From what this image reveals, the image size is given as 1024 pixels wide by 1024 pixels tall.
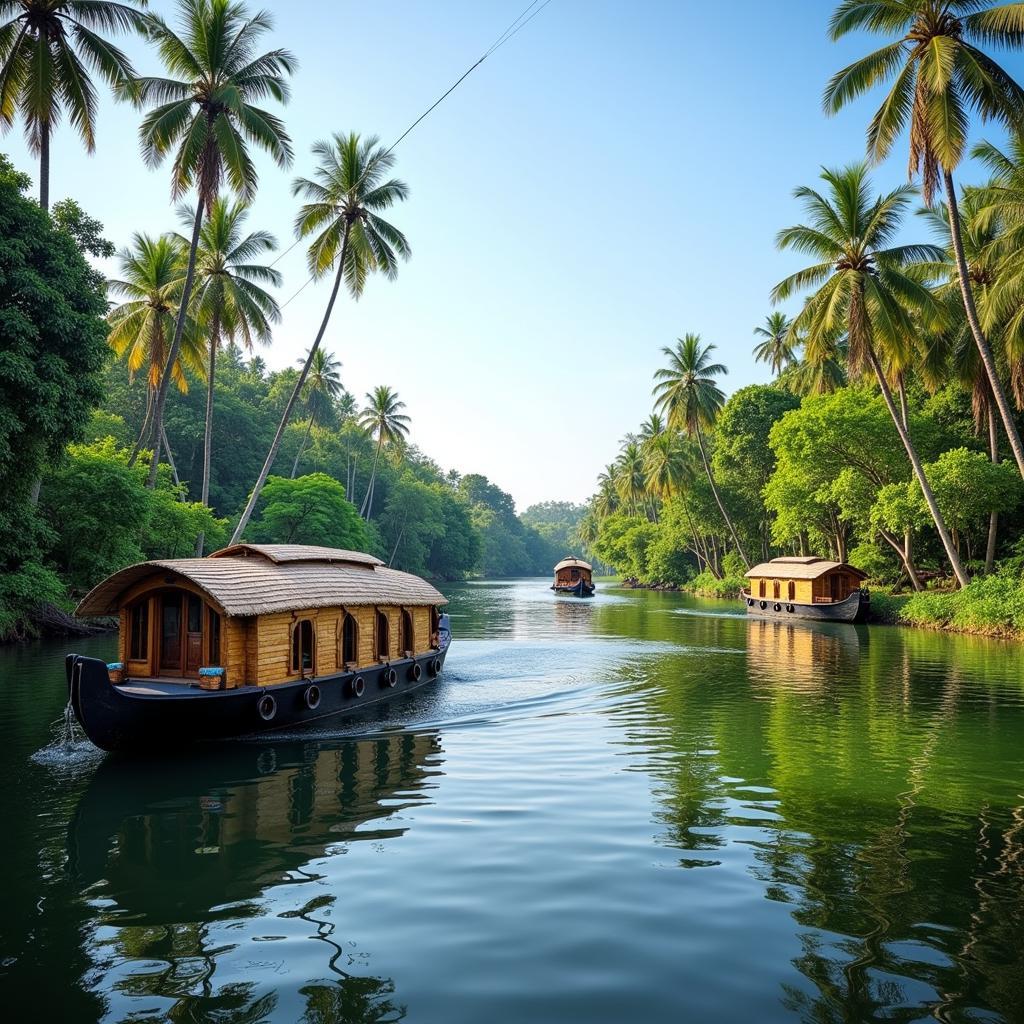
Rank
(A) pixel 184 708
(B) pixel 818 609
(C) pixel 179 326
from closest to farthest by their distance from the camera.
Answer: (A) pixel 184 708 < (C) pixel 179 326 < (B) pixel 818 609

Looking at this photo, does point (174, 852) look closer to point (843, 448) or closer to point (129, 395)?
point (843, 448)

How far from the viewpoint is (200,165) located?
23406 mm

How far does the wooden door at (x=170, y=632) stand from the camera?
11.9 metres

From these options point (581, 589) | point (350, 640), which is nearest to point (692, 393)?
point (581, 589)

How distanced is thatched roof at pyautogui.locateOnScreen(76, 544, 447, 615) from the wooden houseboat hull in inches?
825

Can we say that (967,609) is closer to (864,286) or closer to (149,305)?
(864,286)

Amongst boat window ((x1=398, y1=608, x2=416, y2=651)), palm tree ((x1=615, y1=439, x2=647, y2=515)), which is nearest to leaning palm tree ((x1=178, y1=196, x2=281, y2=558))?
boat window ((x1=398, y1=608, x2=416, y2=651))

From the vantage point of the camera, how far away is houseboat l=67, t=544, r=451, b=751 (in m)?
10.3

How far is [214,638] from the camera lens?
11.6 meters

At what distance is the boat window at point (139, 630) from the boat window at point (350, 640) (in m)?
3.18

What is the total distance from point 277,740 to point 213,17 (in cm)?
2104

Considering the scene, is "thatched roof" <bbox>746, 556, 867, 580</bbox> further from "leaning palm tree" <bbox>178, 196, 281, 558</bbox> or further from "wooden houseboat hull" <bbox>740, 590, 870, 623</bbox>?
"leaning palm tree" <bbox>178, 196, 281, 558</bbox>

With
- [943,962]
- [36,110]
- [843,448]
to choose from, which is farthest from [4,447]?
[843,448]

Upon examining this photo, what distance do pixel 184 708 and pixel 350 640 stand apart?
398cm
